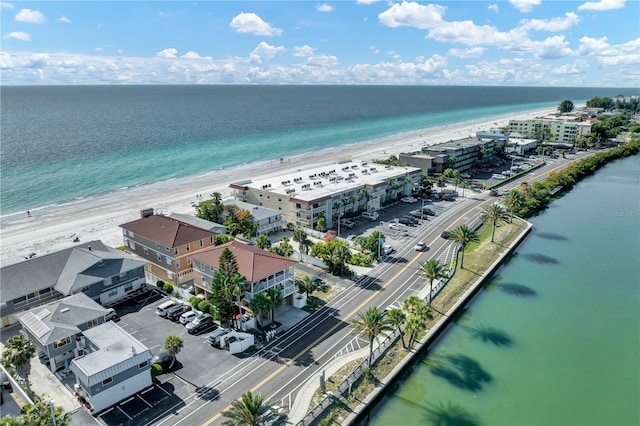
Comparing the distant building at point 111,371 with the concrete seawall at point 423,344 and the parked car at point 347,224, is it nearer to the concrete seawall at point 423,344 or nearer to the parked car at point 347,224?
the concrete seawall at point 423,344

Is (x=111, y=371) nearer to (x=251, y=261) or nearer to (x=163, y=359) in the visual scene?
(x=163, y=359)

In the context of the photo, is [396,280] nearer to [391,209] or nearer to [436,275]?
[436,275]

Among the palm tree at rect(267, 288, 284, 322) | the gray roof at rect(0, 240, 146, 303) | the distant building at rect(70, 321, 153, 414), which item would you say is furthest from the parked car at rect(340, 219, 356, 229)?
the distant building at rect(70, 321, 153, 414)

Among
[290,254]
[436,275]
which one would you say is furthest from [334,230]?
[436,275]

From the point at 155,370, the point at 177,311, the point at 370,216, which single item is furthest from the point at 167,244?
the point at 370,216

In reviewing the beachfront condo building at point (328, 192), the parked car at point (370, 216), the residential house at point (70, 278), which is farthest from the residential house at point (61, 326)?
the parked car at point (370, 216)

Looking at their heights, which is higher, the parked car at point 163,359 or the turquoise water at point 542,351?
the parked car at point 163,359
